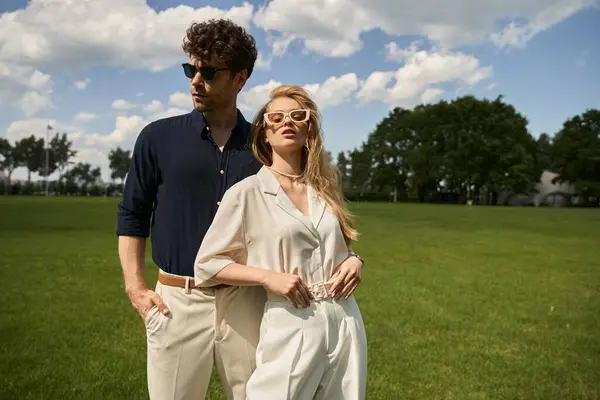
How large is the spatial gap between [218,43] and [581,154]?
89.1 meters

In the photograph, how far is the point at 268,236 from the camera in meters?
2.36

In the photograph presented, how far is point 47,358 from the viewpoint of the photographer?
646 cm

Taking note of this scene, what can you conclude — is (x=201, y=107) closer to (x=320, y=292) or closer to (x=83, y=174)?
(x=320, y=292)

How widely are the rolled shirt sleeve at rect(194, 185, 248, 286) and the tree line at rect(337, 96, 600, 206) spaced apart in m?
74.2

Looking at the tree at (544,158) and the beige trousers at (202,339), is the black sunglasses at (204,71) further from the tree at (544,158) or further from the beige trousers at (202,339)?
the tree at (544,158)

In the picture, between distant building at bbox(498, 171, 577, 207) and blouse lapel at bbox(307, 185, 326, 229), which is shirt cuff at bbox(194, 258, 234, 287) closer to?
blouse lapel at bbox(307, 185, 326, 229)

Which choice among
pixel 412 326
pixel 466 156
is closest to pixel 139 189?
pixel 412 326

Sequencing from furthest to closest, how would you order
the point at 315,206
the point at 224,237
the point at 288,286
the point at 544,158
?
the point at 544,158
the point at 315,206
the point at 224,237
the point at 288,286

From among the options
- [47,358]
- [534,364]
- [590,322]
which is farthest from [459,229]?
[47,358]

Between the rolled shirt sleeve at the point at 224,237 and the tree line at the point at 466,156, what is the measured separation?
7530cm

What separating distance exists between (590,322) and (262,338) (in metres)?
7.73

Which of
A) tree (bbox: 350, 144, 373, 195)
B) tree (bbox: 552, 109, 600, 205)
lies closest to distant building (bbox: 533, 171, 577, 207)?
tree (bbox: 552, 109, 600, 205)

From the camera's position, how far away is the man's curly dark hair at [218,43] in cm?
266

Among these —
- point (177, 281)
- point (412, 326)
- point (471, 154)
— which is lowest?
point (412, 326)
